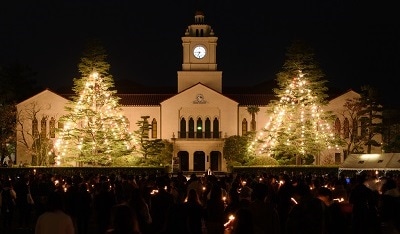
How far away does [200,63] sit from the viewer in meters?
74.2

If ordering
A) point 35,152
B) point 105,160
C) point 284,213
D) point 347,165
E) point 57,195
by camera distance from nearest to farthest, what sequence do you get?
point 57,195 → point 284,213 → point 347,165 → point 105,160 → point 35,152

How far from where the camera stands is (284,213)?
1667 cm

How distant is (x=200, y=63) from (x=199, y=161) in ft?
32.0

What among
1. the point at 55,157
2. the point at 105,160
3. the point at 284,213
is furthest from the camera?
the point at 55,157

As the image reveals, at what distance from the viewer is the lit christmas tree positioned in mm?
59000

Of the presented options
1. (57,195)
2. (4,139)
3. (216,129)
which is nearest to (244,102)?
(216,129)

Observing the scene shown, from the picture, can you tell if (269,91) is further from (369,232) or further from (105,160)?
(369,232)

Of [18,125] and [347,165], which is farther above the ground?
[18,125]

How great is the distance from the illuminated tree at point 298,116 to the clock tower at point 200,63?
1323cm

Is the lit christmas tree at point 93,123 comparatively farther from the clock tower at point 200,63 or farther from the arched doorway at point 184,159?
the clock tower at point 200,63

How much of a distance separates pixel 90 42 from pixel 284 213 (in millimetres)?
46780

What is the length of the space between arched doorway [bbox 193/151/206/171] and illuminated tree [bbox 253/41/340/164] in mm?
10656

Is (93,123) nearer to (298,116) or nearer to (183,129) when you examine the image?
(183,129)

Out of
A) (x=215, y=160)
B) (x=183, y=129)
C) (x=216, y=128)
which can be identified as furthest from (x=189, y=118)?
(x=215, y=160)
